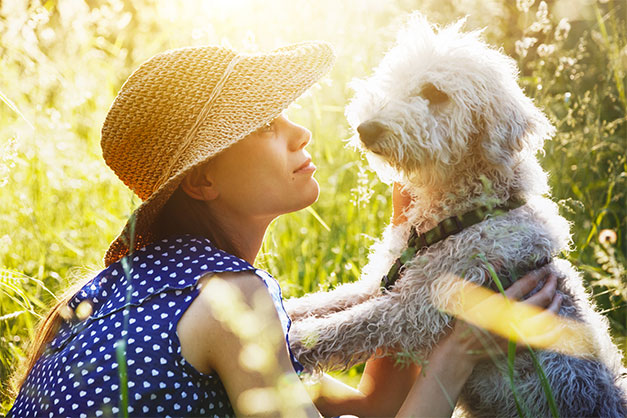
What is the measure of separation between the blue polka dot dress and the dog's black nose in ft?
2.76

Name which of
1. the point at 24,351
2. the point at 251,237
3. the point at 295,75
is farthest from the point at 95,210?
the point at 295,75

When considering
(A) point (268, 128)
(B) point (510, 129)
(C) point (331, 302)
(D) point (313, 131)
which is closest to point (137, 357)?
(A) point (268, 128)

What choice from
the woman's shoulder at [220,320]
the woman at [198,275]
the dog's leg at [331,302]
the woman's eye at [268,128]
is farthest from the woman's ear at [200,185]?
the dog's leg at [331,302]

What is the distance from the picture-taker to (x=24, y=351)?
2.96 meters

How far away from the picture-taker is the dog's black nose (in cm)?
257

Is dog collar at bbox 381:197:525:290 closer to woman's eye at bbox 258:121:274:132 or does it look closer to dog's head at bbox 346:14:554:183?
dog's head at bbox 346:14:554:183

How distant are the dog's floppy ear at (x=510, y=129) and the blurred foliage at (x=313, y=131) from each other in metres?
0.79

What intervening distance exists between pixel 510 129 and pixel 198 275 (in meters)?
1.42

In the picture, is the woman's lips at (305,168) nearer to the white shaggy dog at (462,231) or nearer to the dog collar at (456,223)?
the white shaggy dog at (462,231)

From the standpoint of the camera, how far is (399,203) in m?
2.99

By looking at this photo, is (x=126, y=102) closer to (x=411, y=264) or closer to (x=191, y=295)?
(x=191, y=295)

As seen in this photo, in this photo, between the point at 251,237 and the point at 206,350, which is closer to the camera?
the point at 206,350

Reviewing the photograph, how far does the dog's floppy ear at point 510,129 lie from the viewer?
2531 millimetres

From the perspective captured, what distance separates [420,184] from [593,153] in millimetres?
2121
